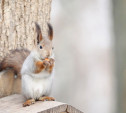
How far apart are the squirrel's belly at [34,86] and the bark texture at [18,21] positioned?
0.47 meters

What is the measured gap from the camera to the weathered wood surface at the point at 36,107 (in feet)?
6.72

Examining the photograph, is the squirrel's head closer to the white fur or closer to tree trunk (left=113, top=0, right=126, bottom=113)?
the white fur

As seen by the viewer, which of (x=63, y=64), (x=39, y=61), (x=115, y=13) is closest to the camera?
(x=39, y=61)

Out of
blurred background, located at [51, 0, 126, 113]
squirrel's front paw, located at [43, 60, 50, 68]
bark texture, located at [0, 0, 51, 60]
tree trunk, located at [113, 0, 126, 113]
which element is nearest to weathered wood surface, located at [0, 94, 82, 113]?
squirrel's front paw, located at [43, 60, 50, 68]

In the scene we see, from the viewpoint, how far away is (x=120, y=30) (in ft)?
11.7

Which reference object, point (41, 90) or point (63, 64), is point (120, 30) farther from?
point (63, 64)

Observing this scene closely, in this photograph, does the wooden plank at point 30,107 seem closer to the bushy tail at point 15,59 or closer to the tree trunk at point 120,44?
the bushy tail at point 15,59

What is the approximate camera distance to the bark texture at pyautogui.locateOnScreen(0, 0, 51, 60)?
8.79 feet

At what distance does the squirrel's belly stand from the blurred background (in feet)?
10.4

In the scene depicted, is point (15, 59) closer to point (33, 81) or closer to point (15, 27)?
point (15, 27)

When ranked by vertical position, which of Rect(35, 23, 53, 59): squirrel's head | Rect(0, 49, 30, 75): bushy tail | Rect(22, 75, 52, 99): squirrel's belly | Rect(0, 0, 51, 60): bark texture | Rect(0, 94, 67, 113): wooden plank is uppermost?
Rect(0, 0, 51, 60): bark texture

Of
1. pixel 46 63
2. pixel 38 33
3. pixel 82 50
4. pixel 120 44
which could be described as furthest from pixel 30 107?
pixel 82 50

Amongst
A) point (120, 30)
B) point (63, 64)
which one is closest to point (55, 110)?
point (120, 30)

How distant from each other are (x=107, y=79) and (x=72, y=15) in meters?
1.13
